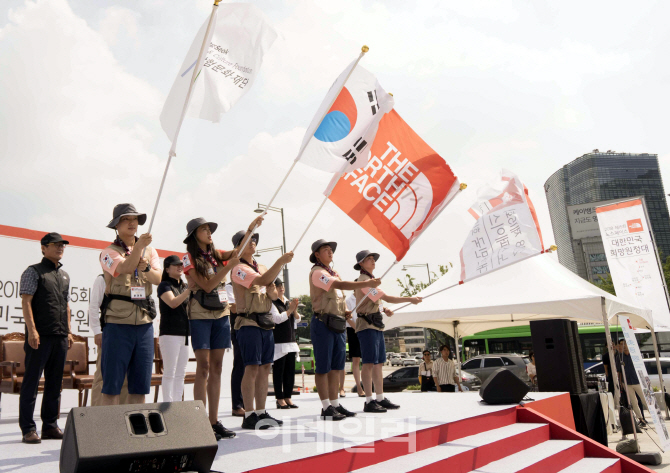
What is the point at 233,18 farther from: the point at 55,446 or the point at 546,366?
the point at 546,366

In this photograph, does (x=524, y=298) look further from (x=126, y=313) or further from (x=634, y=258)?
(x=126, y=313)

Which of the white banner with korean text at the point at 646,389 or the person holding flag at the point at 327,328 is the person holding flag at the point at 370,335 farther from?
the white banner with korean text at the point at 646,389

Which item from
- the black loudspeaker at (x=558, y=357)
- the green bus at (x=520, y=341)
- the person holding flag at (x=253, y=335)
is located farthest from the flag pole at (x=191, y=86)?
the green bus at (x=520, y=341)

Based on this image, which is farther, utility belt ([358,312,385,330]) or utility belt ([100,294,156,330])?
utility belt ([358,312,385,330])

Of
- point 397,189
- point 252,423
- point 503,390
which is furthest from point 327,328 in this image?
point 503,390

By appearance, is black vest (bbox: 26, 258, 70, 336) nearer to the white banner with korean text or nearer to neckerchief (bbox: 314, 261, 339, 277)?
neckerchief (bbox: 314, 261, 339, 277)

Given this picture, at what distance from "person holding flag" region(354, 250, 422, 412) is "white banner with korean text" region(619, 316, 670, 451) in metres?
3.72

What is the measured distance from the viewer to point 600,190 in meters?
96.9

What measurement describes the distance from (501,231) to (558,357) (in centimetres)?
294

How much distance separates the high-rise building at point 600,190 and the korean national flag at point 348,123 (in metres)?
85.8

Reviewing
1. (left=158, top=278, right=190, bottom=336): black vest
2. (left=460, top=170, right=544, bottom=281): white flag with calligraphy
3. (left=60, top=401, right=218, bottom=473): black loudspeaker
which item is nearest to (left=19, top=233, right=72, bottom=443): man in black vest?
(left=158, top=278, right=190, bottom=336): black vest

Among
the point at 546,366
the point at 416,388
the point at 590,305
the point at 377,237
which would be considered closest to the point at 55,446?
the point at 377,237

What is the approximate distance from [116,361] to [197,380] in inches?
30.9

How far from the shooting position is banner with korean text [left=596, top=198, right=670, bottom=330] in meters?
12.9
